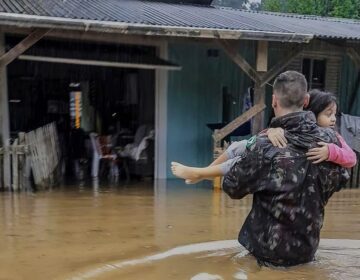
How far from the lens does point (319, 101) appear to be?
12.7 feet

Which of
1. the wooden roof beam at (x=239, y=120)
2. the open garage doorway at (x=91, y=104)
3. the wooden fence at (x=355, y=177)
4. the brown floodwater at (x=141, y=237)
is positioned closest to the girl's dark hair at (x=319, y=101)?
the brown floodwater at (x=141, y=237)

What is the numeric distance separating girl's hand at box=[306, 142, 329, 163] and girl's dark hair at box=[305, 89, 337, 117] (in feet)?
1.31

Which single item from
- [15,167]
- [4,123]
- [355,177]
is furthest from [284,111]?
[355,177]

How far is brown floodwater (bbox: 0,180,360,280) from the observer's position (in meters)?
4.48

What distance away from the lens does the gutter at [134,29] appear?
7.65 metres

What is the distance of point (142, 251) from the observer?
17.4ft

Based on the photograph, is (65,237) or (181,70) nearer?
(65,237)

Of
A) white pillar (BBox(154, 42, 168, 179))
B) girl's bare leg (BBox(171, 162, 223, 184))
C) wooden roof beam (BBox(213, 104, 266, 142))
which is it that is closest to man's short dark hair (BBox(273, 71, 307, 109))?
girl's bare leg (BBox(171, 162, 223, 184))

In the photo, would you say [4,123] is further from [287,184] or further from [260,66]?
[287,184]

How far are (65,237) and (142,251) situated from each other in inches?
39.8

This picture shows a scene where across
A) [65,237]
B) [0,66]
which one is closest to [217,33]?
[0,66]

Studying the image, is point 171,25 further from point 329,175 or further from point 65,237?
point 329,175

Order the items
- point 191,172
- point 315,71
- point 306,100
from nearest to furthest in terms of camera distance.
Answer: point 191,172, point 306,100, point 315,71

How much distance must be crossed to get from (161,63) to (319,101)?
21.0 ft
